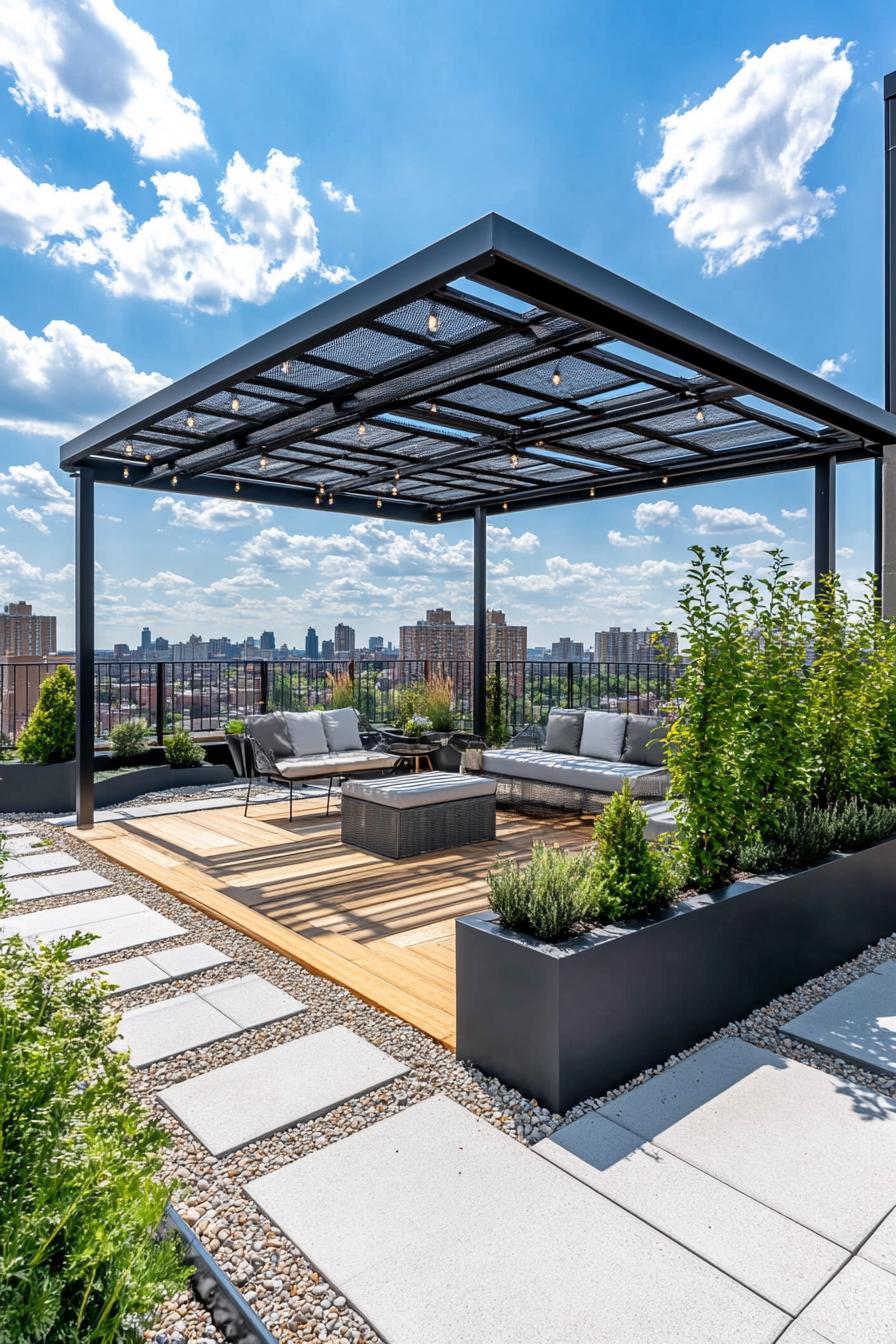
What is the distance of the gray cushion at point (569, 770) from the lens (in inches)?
244

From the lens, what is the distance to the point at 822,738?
14.2 feet

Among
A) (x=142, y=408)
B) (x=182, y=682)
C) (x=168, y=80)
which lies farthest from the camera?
(x=182, y=682)

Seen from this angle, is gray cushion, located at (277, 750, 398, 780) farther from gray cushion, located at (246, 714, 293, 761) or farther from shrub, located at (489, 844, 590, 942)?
shrub, located at (489, 844, 590, 942)

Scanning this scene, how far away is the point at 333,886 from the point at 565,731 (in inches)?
131

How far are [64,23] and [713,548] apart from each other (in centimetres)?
510

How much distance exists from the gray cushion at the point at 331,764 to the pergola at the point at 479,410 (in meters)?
1.65

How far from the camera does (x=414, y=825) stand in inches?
215

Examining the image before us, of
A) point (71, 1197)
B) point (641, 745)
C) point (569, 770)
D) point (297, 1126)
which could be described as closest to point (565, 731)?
point (641, 745)

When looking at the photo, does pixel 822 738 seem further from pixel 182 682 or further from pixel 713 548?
pixel 182 682

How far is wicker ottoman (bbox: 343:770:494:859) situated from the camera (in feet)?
17.8

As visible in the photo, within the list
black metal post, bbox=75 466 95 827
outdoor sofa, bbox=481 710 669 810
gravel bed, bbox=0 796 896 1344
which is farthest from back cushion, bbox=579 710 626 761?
black metal post, bbox=75 466 95 827

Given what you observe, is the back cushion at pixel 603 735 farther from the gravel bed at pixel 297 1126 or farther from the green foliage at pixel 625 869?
the green foliage at pixel 625 869

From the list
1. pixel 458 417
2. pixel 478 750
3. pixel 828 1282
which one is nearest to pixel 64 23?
pixel 458 417

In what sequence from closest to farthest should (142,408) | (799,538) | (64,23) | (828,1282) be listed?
(828,1282) → (64,23) → (142,408) → (799,538)
